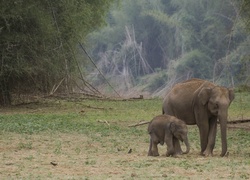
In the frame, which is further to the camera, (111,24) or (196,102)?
(111,24)

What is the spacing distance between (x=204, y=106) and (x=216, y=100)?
371 millimetres

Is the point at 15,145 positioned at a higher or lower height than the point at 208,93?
lower

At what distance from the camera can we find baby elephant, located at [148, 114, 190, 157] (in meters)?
12.3

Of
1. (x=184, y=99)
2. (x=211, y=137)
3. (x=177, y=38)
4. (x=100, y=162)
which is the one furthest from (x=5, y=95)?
(x=177, y=38)

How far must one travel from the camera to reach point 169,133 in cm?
1243

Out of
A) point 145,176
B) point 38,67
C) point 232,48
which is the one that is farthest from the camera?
point 232,48

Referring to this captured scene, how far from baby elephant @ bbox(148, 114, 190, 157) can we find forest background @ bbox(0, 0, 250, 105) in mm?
7072

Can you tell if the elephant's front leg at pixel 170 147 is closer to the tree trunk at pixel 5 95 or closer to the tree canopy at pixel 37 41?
the tree canopy at pixel 37 41

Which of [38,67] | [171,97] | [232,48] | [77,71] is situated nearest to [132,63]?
[232,48]

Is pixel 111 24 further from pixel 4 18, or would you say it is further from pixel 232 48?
pixel 4 18

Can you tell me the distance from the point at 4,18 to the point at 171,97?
1093 cm

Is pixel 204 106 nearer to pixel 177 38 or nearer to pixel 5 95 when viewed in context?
pixel 5 95

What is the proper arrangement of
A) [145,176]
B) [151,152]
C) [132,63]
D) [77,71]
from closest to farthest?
[145,176] < [151,152] < [77,71] < [132,63]

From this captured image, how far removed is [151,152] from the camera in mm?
12586
